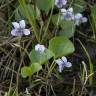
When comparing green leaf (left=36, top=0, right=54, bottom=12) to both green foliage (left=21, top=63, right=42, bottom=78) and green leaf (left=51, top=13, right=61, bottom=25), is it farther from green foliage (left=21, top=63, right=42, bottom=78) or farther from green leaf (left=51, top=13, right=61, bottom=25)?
green foliage (left=21, top=63, right=42, bottom=78)

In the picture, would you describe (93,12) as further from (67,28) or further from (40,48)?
(40,48)

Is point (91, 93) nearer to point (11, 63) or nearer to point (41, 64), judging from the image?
point (41, 64)

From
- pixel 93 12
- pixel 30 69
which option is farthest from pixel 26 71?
pixel 93 12

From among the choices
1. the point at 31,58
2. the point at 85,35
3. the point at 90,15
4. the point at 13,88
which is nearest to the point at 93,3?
the point at 90,15

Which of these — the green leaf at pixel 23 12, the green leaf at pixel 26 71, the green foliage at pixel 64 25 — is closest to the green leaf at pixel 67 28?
the green foliage at pixel 64 25

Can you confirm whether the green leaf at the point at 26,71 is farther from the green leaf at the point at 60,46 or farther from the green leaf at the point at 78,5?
the green leaf at the point at 78,5

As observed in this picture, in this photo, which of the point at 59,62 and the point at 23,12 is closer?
the point at 59,62
